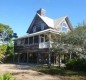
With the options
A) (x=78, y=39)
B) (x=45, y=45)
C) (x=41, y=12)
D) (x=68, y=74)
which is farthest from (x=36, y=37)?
(x=68, y=74)

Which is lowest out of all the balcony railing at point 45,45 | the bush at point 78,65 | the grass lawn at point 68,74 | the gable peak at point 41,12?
the grass lawn at point 68,74

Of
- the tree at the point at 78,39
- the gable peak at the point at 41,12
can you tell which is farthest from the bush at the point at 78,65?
the gable peak at the point at 41,12

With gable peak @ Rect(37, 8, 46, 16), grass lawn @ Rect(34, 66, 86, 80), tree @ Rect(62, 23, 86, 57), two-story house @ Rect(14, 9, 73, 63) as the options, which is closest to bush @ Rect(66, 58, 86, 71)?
tree @ Rect(62, 23, 86, 57)

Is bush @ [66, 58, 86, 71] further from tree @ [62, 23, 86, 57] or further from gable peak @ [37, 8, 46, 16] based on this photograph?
gable peak @ [37, 8, 46, 16]

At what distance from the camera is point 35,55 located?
136ft

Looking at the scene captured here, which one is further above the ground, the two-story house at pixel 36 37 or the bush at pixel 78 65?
the two-story house at pixel 36 37

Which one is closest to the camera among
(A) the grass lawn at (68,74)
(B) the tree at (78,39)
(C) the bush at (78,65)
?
(A) the grass lawn at (68,74)

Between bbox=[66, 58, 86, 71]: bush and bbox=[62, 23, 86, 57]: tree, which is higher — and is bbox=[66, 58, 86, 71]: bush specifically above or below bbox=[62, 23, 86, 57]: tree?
below

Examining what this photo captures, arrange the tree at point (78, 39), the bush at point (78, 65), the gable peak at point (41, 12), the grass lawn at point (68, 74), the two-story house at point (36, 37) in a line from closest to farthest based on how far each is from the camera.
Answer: the grass lawn at point (68, 74) → the tree at point (78, 39) → the bush at point (78, 65) → the two-story house at point (36, 37) → the gable peak at point (41, 12)

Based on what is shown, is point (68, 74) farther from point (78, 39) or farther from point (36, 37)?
point (36, 37)

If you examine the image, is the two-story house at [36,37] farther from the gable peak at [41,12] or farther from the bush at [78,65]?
the bush at [78,65]

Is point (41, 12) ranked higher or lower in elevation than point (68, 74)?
higher

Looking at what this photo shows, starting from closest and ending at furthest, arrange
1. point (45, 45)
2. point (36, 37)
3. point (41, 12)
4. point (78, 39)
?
point (78, 39) → point (45, 45) → point (36, 37) → point (41, 12)

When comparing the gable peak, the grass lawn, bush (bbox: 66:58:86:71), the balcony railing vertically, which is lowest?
the grass lawn
